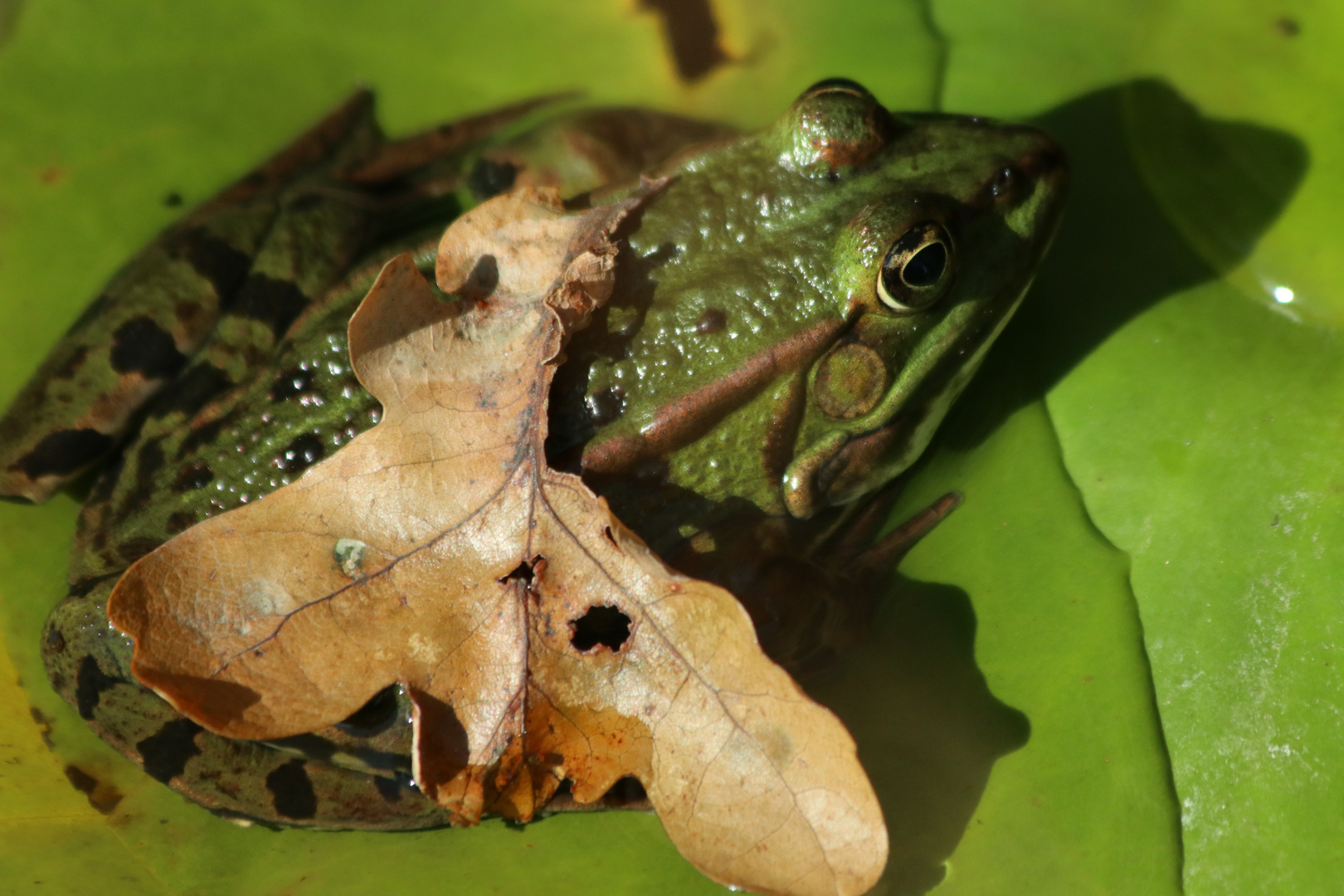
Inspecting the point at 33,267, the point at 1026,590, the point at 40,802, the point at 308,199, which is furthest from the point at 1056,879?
the point at 33,267

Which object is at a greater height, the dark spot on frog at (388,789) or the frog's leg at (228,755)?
the frog's leg at (228,755)

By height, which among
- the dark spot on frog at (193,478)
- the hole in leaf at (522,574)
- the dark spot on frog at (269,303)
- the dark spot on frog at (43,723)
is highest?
the dark spot on frog at (269,303)

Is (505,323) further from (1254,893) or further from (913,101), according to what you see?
(1254,893)

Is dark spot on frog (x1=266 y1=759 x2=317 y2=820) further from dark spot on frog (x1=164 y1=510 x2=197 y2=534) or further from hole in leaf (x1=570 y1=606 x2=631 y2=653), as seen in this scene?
hole in leaf (x1=570 y1=606 x2=631 y2=653)

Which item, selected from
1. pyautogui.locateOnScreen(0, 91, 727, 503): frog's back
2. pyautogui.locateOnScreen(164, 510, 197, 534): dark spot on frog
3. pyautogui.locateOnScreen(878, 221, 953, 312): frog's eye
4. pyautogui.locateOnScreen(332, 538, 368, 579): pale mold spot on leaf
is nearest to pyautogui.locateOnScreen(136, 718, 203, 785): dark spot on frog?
pyautogui.locateOnScreen(164, 510, 197, 534): dark spot on frog

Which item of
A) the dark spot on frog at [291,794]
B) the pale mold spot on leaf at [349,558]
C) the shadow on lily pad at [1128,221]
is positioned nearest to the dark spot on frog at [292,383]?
the pale mold spot on leaf at [349,558]

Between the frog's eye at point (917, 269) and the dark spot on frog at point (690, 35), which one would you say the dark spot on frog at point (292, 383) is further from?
the dark spot on frog at point (690, 35)

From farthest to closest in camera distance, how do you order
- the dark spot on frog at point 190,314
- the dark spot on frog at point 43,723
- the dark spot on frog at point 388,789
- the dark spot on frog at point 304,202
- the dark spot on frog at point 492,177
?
the dark spot on frog at point 492,177 → the dark spot on frog at point 304,202 → the dark spot on frog at point 190,314 → the dark spot on frog at point 43,723 → the dark spot on frog at point 388,789
